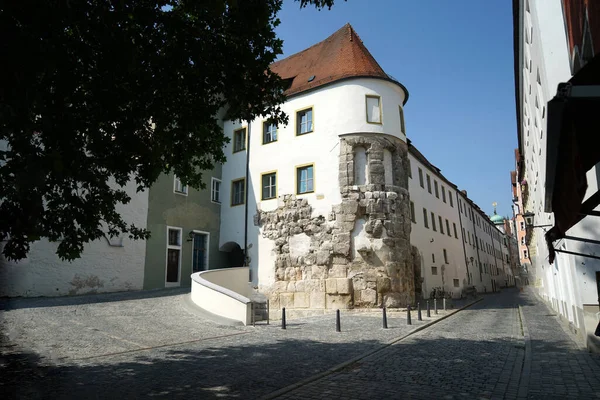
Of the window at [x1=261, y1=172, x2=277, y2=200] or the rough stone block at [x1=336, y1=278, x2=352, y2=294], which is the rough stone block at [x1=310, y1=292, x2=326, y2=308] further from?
the window at [x1=261, y1=172, x2=277, y2=200]

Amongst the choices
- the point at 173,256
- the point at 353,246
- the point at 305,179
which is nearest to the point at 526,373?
the point at 353,246

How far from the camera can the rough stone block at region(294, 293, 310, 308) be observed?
1884 cm

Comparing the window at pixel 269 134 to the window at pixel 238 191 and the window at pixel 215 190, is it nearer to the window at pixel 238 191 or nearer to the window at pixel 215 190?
the window at pixel 238 191

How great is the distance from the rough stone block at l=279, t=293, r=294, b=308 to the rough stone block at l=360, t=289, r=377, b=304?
336 cm

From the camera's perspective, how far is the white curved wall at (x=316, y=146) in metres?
19.8

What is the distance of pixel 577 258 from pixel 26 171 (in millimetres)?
9394

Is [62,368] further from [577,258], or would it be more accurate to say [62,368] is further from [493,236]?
A: [493,236]

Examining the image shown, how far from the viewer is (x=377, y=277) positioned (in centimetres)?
1797

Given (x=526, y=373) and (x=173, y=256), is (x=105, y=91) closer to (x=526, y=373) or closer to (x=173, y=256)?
(x=526, y=373)

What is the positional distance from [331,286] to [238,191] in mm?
8383

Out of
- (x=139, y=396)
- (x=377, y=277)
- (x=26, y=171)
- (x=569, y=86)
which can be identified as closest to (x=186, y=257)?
(x=377, y=277)

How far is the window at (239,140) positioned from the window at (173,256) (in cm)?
578

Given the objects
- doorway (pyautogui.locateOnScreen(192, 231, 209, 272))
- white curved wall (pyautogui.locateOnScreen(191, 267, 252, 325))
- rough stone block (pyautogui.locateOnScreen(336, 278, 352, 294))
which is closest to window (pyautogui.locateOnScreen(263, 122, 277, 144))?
doorway (pyautogui.locateOnScreen(192, 231, 209, 272))

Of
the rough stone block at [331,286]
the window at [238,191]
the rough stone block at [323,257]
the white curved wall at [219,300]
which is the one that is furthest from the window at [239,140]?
the rough stone block at [331,286]
